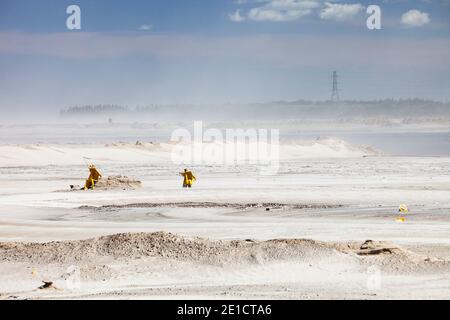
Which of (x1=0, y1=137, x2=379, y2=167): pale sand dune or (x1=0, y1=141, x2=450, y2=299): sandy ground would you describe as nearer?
(x1=0, y1=141, x2=450, y2=299): sandy ground

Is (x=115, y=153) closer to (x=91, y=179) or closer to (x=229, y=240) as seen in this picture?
(x=91, y=179)

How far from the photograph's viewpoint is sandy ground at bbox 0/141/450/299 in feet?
48.0

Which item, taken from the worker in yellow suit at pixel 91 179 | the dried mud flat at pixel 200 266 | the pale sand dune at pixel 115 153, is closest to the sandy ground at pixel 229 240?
the dried mud flat at pixel 200 266

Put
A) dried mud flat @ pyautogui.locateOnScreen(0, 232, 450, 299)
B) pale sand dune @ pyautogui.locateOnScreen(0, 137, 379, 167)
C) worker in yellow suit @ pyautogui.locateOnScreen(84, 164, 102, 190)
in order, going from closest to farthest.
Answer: dried mud flat @ pyautogui.locateOnScreen(0, 232, 450, 299) → worker in yellow suit @ pyautogui.locateOnScreen(84, 164, 102, 190) → pale sand dune @ pyautogui.locateOnScreen(0, 137, 379, 167)

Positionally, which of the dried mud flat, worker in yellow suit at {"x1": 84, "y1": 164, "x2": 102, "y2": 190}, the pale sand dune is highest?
the pale sand dune

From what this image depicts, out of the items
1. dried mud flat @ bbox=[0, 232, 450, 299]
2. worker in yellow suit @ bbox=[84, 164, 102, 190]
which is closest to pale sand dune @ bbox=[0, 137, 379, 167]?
worker in yellow suit @ bbox=[84, 164, 102, 190]

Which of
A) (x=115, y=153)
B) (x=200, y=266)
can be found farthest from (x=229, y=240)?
(x=115, y=153)

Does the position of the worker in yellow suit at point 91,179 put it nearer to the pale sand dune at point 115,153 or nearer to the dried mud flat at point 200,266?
Result: the dried mud flat at point 200,266

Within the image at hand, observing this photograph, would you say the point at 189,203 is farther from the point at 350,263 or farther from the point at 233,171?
the point at 233,171

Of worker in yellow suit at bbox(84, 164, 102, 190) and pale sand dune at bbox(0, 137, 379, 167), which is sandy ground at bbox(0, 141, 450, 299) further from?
pale sand dune at bbox(0, 137, 379, 167)

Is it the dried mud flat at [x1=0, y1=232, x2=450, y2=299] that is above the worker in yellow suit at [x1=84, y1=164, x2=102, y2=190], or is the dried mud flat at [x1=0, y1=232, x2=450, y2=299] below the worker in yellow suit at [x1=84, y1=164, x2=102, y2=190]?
below

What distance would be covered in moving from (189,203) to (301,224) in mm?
6509

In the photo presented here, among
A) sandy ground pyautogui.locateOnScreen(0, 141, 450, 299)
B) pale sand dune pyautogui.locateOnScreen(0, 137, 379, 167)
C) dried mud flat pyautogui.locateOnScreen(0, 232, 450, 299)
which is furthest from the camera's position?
pale sand dune pyautogui.locateOnScreen(0, 137, 379, 167)
